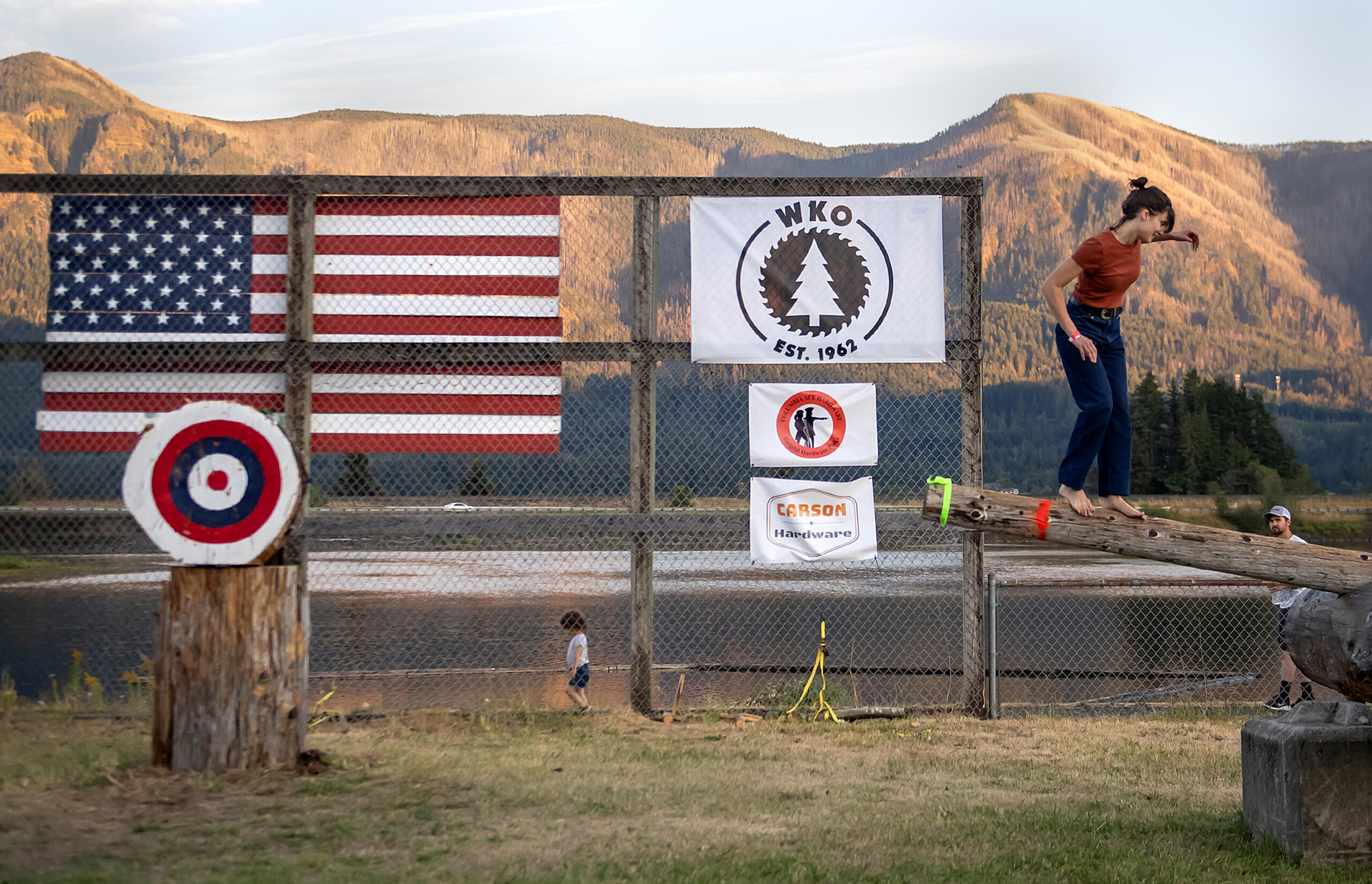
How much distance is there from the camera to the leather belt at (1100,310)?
615cm

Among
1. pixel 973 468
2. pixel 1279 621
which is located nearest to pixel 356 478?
pixel 973 468

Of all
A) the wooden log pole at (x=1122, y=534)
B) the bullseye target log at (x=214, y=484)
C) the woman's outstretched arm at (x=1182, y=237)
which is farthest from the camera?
the bullseye target log at (x=214, y=484)

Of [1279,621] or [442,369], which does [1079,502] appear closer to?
[1279,621]

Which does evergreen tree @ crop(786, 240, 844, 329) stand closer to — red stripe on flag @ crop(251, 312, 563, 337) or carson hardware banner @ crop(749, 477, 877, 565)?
carson hardware banner @ crop(749, 477, 877, 565)

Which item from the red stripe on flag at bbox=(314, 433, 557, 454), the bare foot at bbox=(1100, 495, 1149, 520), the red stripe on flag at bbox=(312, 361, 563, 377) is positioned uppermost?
the red stripe on flag at bbox=(312, 361, 563, 377)

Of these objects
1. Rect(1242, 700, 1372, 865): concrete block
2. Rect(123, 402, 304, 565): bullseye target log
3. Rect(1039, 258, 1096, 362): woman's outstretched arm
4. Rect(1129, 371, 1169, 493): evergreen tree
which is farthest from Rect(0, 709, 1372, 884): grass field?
Rect(1129, 371, 1169, 493): evergreen tree

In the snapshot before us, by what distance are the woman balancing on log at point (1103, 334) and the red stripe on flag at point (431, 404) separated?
14.1 ft

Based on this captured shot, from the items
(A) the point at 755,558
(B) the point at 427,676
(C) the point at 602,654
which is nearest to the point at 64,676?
(B) the point at 427,676

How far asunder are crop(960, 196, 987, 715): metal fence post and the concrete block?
358 cm

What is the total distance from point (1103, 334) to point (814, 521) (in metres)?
3.27

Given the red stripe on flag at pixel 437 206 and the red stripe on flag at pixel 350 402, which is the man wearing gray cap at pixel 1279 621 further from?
the red stripe on flag at pixel 437 206

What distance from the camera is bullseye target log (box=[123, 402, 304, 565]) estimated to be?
6.48m

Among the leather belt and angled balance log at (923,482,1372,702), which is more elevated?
the leather belt

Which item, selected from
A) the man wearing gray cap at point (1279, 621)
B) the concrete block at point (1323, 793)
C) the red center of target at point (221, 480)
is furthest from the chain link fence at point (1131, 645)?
the red center of target at point (221, 480)
